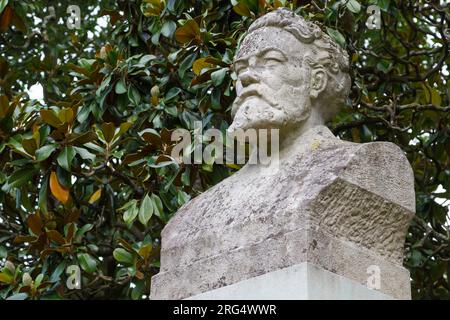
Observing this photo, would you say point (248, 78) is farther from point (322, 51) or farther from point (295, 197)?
point (295, 197)

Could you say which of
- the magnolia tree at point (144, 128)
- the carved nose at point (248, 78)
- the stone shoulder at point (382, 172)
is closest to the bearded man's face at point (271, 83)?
the carved nose at point (248, 78)

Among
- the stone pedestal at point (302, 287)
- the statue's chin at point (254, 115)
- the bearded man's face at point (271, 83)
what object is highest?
the bearded man's face at point (271, 83)

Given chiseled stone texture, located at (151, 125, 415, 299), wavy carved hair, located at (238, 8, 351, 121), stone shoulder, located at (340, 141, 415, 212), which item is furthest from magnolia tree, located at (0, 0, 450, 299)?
stone shoulder, located at (340, 141, 415, 212)

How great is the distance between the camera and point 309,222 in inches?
202

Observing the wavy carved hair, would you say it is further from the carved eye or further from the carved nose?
the carved nose

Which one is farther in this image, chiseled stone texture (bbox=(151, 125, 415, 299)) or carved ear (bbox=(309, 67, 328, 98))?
carved ear (bbox=(309, 67, 328, 98))

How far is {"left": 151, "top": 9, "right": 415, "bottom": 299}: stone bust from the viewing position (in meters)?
5.20

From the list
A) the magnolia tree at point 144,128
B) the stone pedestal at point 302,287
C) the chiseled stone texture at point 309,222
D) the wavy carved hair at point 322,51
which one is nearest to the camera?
the stone pedestal at point 302,287

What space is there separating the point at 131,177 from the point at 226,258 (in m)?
2.97

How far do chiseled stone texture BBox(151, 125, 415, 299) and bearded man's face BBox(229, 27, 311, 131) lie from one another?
0.18m

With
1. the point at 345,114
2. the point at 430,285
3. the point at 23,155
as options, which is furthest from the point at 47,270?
the point at 430,285

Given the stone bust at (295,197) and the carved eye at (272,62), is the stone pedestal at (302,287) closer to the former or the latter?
the stone bust at (295,197)

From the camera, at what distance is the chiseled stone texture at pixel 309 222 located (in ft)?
17.0

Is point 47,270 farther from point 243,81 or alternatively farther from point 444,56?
point 444,56
